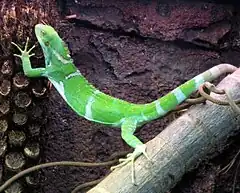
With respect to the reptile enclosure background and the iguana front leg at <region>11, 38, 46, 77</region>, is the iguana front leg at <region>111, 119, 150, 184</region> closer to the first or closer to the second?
the iguana front leg at <region>11, 38, 46, 77</region>

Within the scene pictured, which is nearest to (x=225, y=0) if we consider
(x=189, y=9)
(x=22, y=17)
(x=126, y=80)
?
(x=189, y=9)

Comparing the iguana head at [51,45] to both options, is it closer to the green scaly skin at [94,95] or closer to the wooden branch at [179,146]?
the green scaly skin at [94,95]

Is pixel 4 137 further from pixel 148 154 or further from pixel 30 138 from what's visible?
pixel 148 154

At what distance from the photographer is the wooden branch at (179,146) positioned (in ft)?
4.15

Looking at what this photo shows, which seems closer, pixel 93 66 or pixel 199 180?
pixel 199 180

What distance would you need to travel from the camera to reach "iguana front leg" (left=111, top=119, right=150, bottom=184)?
1283mm

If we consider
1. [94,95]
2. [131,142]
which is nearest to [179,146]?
[131,142]

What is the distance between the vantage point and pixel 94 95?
1.41m

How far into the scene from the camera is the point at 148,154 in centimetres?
129

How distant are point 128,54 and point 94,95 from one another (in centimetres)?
49

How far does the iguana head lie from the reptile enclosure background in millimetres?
439

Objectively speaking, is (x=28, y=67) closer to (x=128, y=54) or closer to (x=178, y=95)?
(x=178, y=95)

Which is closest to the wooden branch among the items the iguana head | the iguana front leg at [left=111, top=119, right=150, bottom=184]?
the iguana front leg at [left=111, top=119, right=150, bottom=184]

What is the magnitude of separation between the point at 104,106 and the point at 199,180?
49 centimetres
